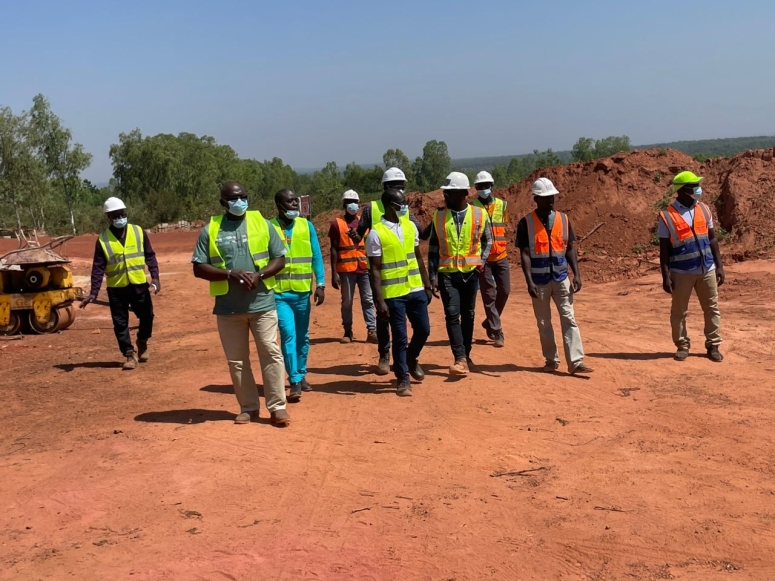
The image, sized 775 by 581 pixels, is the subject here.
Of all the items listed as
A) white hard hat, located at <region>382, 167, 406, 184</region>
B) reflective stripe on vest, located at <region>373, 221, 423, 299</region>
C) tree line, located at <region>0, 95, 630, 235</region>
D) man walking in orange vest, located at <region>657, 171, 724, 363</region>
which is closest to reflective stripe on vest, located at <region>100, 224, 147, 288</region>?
white hard hat, located at <region>382, 167, 406, 184</region>

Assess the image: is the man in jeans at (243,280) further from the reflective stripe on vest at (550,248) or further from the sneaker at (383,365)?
the reflective stripe on vest at (550,248)

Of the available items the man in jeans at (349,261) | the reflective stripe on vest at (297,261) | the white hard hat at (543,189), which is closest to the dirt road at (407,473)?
the man in jeans at (349,261)

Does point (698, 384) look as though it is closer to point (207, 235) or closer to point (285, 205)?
point (285, 205)

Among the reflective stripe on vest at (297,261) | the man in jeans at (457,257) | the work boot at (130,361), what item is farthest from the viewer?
the work boot at (130,361)

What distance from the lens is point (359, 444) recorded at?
6062mm

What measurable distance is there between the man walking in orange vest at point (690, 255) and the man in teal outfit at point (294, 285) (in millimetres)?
3952

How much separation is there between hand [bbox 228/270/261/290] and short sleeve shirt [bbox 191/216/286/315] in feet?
0.27

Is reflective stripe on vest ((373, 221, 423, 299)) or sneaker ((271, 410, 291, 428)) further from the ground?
reflective stripe on vest ((373, 221, 423, 299))

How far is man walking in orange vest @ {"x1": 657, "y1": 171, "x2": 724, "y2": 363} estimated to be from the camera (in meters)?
8.25

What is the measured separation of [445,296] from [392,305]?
2.42ft

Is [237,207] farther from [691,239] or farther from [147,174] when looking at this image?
[147,174]

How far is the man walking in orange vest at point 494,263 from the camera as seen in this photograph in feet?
30.5

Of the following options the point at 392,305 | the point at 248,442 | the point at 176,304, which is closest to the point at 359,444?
the point at 248,442

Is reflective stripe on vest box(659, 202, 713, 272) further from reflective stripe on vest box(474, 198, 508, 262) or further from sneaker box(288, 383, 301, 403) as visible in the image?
sneaker box(288, 383, 301, 403)
